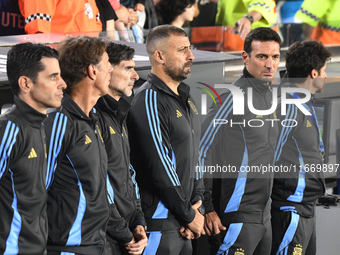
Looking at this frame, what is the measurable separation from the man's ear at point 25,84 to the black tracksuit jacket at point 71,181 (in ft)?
0.62

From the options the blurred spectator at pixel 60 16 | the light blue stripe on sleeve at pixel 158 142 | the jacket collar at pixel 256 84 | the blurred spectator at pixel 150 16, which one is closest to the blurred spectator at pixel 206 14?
the blurred spectator at pixel 150 16

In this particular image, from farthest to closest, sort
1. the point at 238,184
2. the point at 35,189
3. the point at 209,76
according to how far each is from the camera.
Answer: the point at 209,76, the point at 238,184, the point at 35,189

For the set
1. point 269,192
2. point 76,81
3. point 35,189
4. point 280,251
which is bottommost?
point 280,251

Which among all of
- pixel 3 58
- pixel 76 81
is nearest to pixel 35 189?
pixel 76 81

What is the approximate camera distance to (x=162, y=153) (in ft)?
8.43

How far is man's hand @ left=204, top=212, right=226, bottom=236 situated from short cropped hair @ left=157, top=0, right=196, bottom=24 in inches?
89.2

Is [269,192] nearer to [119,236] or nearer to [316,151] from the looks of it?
[316,151]

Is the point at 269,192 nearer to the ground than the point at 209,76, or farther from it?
nearer to the ground

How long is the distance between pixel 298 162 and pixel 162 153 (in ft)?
3.32

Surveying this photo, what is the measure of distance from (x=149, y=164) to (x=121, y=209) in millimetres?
307

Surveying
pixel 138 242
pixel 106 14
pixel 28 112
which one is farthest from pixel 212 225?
pixel 106 14

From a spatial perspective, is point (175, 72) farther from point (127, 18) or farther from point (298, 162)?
point (127, 18)

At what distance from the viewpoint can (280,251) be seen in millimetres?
3232

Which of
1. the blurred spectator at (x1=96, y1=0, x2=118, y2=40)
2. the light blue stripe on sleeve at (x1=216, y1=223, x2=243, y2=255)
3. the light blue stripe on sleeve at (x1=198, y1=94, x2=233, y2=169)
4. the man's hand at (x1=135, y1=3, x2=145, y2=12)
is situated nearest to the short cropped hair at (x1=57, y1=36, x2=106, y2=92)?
the light blue stripe on sleeve at (x1=198, y1=94, x2=233, y2=169)
